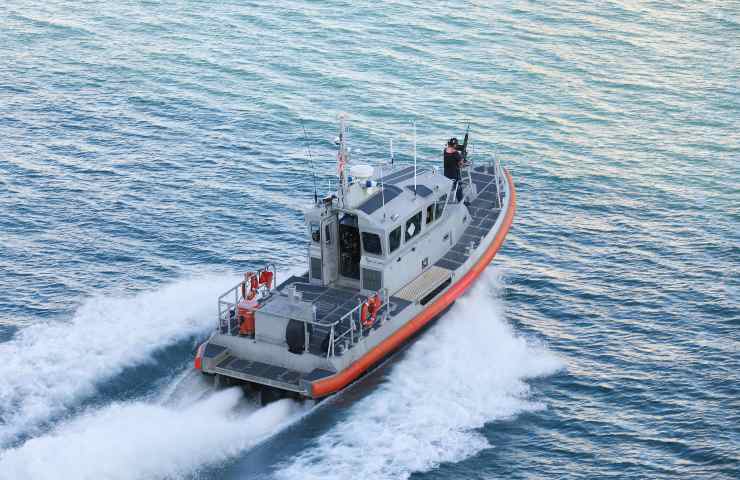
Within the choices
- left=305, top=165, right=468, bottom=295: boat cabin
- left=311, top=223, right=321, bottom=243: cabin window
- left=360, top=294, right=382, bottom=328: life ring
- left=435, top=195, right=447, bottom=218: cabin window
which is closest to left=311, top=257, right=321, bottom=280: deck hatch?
left=305, top=165, right=468, bottom=295: boat cabin

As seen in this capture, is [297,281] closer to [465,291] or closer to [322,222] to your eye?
[322,222]

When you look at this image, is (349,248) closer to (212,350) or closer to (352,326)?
(352,326)

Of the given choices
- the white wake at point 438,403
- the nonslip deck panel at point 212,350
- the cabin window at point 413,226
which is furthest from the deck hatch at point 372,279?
the nonslip deck panel at point 212,350

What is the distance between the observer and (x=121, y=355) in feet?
94.0

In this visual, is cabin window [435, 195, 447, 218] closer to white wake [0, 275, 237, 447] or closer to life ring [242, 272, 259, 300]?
life ring [242, 272, 259, 300]

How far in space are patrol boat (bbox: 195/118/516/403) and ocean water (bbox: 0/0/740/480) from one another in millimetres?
920

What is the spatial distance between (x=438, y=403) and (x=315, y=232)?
5.76 m

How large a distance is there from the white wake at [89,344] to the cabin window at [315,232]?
4.06 m

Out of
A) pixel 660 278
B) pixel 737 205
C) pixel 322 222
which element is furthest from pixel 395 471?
pixel 737 205

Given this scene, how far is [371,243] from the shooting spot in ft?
96.2

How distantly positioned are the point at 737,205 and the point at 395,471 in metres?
20.7

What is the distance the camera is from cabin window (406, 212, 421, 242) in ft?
99.3

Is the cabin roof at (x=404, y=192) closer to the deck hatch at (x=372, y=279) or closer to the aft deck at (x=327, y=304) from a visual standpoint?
the deck hatch at (x=372, y=279)

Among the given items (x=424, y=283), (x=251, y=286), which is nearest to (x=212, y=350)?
(x=251, y=286)
